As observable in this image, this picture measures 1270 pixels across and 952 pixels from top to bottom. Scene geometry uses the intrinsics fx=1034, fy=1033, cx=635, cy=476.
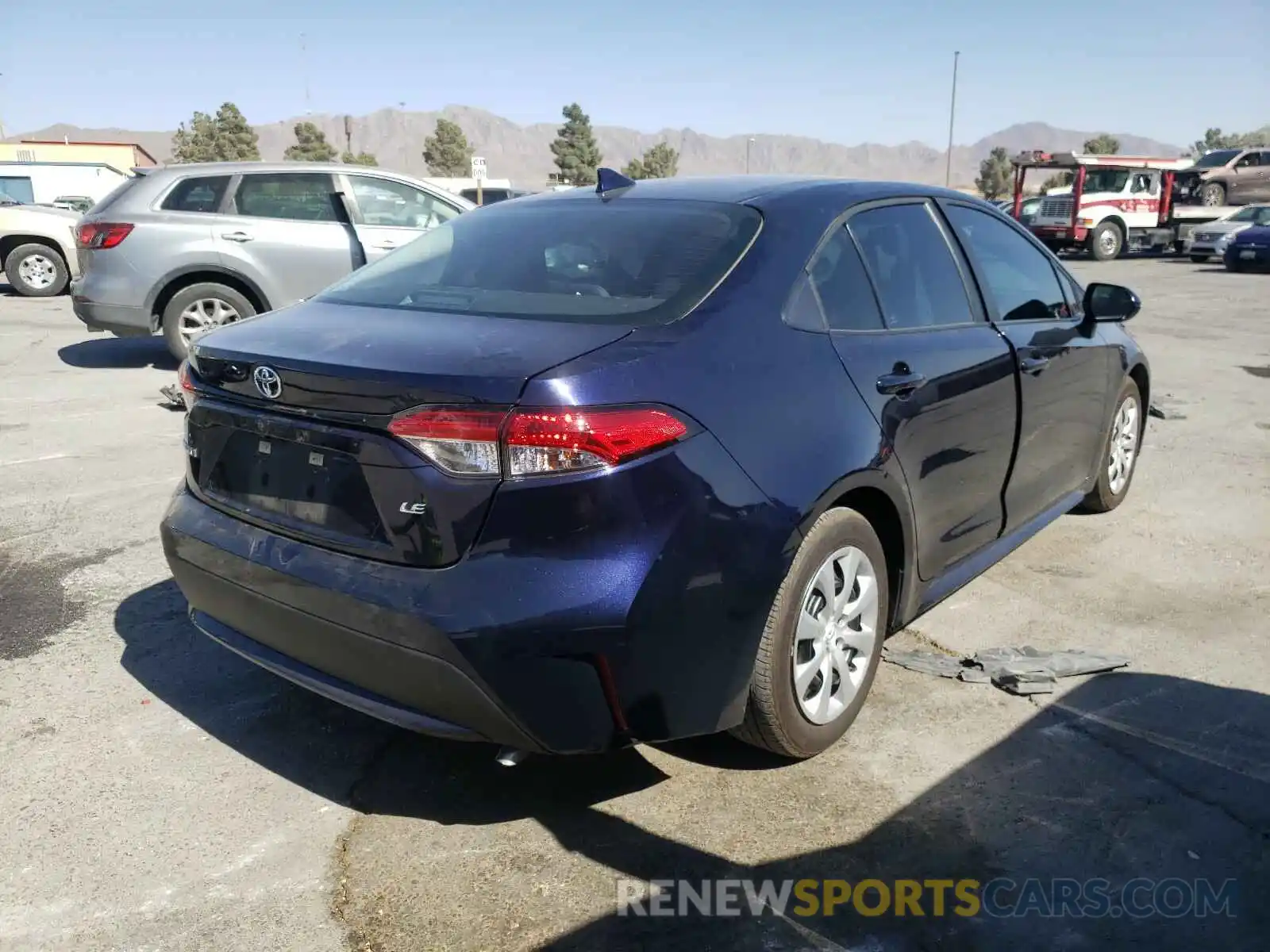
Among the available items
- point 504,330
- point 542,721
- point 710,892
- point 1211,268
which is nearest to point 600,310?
point 504,330

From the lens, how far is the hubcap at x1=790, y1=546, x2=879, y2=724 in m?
2.88

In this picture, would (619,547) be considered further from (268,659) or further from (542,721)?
(268,659)

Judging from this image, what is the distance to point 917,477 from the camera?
3217mm

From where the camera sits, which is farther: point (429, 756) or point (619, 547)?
point (429, 756)

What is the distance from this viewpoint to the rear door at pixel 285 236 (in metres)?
8.66

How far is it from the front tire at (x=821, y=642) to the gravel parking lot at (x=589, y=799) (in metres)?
0.17

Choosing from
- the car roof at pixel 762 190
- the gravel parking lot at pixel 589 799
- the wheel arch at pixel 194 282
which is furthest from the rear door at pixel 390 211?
the car roof at pixel 762 190

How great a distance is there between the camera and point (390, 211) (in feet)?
30.4

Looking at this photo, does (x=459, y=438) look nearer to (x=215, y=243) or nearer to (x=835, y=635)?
(x=835, y=635)

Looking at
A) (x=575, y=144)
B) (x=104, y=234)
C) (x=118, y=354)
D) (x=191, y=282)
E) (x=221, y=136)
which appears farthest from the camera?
(x=575, y=144)

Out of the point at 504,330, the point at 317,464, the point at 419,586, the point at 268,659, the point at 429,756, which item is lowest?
the point at 429,756

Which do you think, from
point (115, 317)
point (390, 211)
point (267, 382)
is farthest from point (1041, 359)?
point (115, 317)

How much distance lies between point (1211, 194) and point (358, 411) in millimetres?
32135

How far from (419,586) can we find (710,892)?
101cm
